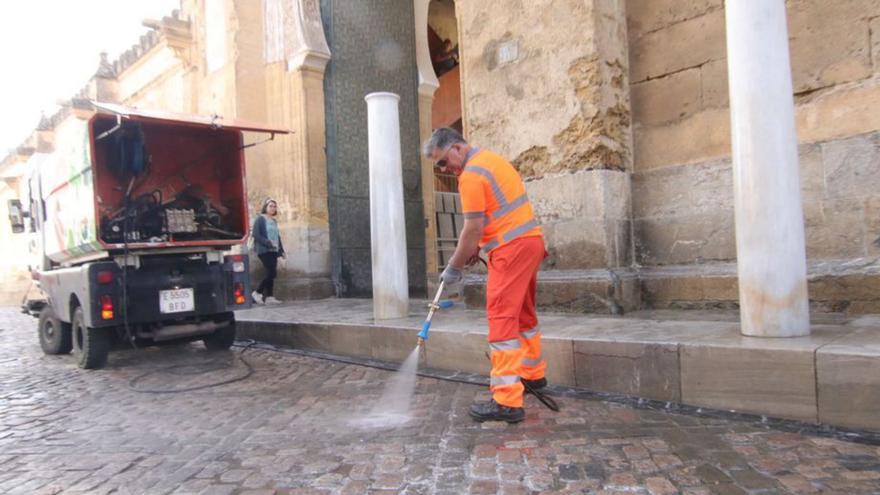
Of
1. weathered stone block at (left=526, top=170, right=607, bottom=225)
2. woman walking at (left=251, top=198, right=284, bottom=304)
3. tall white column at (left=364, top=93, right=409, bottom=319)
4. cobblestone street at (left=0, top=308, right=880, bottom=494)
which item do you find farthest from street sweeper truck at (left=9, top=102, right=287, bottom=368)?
weathered stone block at (left=526, top=170, right=607, bottom=225)

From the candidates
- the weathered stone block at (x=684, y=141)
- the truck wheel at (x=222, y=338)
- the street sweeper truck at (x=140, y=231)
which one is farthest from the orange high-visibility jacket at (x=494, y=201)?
the truck wheel at (x=222, y=338)

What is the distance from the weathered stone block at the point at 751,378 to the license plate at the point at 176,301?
15.6 feet

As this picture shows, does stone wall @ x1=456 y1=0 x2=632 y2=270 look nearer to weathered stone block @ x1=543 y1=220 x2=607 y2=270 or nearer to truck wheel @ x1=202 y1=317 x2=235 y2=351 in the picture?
weathered stone block @ x1=543 y1=220 x2=607 y2=270

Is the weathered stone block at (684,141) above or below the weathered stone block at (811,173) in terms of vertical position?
above

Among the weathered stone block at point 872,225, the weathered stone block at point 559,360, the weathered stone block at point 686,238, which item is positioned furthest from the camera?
the weathered stone block at point 686,238

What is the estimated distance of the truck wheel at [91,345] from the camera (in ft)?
19.8

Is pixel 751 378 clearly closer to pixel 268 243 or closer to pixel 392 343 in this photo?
pixel 392 343

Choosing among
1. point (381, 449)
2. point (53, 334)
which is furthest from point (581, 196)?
point (53, 334)

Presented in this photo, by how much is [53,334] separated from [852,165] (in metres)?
8.12

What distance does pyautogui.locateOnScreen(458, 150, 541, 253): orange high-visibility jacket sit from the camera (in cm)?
367

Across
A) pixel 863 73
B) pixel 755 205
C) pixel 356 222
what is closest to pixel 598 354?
pixel 755 205

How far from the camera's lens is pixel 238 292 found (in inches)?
261

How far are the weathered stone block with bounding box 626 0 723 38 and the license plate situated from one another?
5039 mm

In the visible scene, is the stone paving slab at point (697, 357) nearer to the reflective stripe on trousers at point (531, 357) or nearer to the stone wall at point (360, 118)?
the reflective stripe on trousers at point (531, 357)
